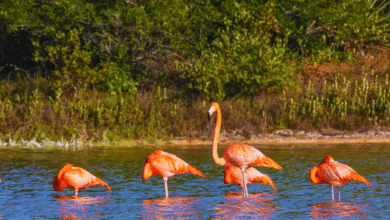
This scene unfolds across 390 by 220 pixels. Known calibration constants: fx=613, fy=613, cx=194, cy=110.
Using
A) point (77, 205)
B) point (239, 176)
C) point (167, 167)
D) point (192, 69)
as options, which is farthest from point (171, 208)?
point (192, 69)

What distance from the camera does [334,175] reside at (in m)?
9.82

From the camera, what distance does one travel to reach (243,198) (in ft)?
33.1

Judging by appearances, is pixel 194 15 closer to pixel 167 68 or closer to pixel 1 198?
pixel 167 68

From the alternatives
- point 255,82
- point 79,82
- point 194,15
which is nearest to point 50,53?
point 79,82

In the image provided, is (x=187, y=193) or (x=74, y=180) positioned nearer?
(x=74, y=180)

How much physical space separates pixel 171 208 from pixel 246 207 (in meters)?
1.13

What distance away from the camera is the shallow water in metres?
8.81

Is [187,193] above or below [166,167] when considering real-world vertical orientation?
below

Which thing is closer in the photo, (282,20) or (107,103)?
(107,103)

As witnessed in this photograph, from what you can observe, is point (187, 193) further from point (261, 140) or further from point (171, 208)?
point (261, 140)

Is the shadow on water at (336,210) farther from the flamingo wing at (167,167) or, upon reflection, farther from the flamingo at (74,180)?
the flamingo at (74,180)

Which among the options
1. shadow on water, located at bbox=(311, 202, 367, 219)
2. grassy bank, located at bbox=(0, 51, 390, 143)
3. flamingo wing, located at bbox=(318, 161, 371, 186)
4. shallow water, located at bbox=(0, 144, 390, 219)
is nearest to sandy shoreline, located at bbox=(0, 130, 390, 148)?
grassy bank, located at bbox=(0, 51, 390, 143)

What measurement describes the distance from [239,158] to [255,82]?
435 inches

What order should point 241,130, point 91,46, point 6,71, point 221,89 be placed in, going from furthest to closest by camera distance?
point 6,71 → point 91,46 → point 221,89 → point 241,130
